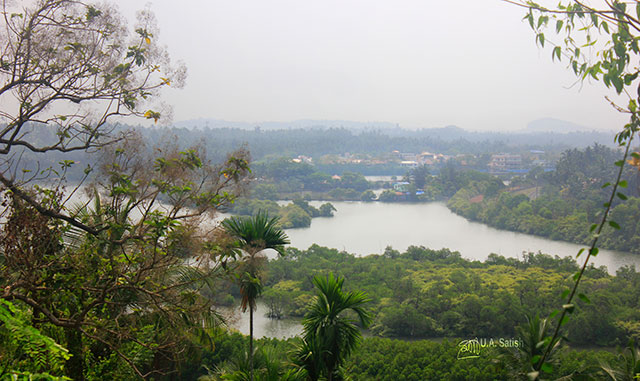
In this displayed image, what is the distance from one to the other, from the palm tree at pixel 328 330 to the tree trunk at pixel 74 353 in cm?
190

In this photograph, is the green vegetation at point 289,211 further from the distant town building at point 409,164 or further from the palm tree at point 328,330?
the distant town building at point 409,164

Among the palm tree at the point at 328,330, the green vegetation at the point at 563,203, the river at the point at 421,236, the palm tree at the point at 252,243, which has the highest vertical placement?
the palm tree at the point at 252,243

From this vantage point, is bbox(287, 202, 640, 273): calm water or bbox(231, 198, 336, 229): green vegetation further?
bbox(231, 198, 336, 229): green vegetation

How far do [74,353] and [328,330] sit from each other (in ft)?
6.72

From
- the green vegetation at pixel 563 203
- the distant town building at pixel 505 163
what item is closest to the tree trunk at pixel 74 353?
the green vegetation at pixel 563 203

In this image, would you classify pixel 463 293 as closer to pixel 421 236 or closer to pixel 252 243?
pixel 252 243

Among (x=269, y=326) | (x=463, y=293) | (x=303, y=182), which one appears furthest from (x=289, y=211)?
(x=463, y=293)

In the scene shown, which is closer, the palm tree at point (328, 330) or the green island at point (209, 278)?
the green island at point (209, 278)

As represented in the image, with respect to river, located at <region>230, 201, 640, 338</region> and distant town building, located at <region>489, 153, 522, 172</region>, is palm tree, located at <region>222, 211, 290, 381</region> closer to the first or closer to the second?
river, located at <region>230, 201, 640, 338</region>

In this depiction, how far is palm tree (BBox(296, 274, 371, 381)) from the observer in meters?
4.43

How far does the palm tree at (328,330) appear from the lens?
14.5ft

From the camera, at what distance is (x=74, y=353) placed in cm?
351

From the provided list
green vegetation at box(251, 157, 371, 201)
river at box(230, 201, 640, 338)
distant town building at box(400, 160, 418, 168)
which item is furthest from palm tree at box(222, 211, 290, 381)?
distant town building at box(400, 160, 418, 168)

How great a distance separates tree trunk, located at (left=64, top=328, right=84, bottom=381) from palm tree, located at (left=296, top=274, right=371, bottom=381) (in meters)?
1.90
